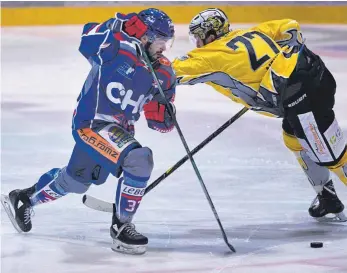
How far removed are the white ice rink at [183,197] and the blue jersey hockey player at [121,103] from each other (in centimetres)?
23

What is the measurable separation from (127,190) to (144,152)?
0.56ft

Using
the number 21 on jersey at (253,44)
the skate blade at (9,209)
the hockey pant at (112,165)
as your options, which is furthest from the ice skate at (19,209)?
the number 21 on jersey at (253,44)

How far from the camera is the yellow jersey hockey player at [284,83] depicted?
163 inches

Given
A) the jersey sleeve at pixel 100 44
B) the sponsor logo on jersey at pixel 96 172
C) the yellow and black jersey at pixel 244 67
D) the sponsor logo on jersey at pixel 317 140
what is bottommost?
the sponsor logo on jersey at pixel 96 172

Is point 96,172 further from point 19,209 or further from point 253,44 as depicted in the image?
point 253,44

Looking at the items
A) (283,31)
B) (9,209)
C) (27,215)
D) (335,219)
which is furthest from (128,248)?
(283,31)

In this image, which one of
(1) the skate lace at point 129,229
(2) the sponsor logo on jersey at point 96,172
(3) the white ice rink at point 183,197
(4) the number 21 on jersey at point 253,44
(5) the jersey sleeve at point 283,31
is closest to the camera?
(3) the white ice rink at point 183,197

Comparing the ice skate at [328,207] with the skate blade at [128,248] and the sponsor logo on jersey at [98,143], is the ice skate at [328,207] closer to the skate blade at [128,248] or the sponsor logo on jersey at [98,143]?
the skate blade at [128,248]

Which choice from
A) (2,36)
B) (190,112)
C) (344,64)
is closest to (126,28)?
(190,112)

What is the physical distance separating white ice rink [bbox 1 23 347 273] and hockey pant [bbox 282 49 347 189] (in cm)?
30

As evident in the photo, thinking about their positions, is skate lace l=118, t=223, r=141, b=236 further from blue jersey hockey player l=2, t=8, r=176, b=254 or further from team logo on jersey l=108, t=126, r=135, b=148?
team logo on jersey l=108, t=126, r=135, b=148

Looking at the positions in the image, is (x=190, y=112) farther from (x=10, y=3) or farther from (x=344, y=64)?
(x=10, y=3)

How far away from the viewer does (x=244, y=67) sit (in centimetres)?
423

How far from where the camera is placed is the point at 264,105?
4293mm
